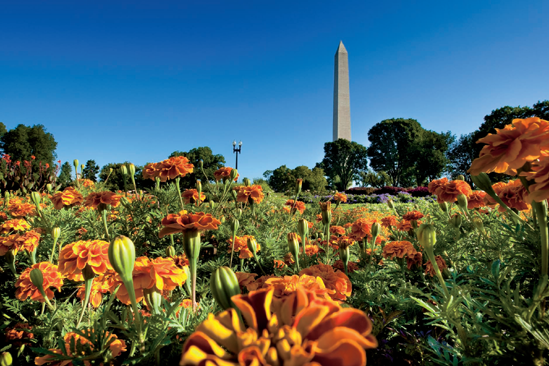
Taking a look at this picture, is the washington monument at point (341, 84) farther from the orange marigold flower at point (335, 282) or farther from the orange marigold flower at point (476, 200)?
the orange marigold flower at point (335, 282)

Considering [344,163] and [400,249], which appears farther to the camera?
[344,163]

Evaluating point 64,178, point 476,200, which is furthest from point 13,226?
point 64,178

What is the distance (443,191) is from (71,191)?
8.59ft

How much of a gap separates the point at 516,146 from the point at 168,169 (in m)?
2.01

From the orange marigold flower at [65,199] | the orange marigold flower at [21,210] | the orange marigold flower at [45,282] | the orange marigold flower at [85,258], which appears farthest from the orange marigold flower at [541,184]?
the orange marigold flower at [21,210]

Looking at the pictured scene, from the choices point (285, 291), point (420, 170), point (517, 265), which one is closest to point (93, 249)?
point (285, 291)

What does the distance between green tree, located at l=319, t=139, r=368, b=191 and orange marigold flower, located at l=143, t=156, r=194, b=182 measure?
27.1 m

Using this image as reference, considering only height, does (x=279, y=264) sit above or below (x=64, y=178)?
below

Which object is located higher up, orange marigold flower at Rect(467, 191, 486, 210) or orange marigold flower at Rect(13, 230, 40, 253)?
orange marigold flower at Rect(467, 191, 486, 210)

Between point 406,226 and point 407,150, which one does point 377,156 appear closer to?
point 407,150

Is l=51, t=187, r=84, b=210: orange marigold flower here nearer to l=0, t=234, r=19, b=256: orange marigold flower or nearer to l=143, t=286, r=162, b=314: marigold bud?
l=0, t=234, r=19, b=256: orange marigold flower

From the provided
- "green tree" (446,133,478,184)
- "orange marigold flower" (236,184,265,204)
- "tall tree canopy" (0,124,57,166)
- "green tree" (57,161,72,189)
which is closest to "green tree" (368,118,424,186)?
"green tree" (446,133,478,184)

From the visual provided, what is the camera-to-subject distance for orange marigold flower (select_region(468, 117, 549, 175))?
26.5 inches

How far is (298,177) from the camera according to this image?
2308cm
